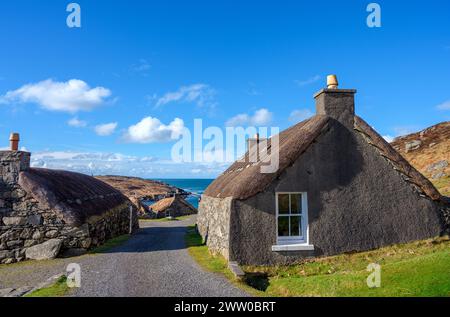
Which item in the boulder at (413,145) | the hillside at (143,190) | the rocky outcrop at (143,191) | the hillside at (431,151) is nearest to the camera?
the hillside at (431,151)

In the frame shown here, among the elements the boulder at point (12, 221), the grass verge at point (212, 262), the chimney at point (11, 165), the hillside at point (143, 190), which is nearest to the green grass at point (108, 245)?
the boulder at point (12, 221)

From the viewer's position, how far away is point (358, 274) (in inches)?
353

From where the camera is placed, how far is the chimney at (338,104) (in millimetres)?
11656

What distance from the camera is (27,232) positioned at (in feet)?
42.4

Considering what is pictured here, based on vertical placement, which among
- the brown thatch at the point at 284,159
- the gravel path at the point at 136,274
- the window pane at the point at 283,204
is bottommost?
the gravel path at the point at 136,274

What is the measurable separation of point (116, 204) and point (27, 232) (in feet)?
24.4

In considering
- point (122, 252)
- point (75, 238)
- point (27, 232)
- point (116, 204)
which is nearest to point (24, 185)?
point (27, 232)

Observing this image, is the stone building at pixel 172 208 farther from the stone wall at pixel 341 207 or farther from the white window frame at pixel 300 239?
the stone wall at pixel 341 207

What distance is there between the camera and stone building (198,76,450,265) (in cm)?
1035

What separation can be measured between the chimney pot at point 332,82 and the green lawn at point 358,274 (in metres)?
5.74

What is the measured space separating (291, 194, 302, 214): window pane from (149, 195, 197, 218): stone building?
24334 millimetres

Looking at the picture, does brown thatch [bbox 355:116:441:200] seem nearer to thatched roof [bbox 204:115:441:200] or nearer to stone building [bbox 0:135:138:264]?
thatched roof [bbox 204:115:441:200]

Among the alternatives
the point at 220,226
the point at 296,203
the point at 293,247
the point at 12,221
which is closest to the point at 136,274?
the point at 220,226
